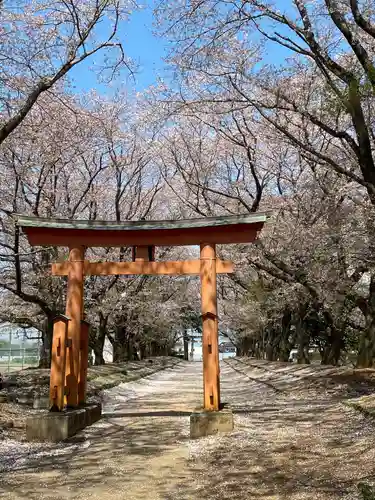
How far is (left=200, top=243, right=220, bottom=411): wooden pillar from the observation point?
31.0 ft

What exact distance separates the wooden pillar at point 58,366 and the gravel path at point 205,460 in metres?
0.80

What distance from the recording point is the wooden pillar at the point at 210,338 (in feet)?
31.0

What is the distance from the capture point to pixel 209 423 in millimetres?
9047

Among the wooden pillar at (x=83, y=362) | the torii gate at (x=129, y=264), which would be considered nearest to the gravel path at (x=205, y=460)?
the wooden pillar at (x=83, y=362)

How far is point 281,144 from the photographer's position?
1803cm

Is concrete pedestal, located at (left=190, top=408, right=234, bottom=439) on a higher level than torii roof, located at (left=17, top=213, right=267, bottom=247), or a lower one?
lower

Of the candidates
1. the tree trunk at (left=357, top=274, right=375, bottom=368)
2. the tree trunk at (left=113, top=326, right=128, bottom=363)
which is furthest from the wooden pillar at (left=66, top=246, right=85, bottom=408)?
the tree trunk at (left=113, top=326, right=128, bottom=363)

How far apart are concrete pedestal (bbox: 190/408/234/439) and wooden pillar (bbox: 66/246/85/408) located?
2724mm

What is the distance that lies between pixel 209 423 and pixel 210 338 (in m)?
1.57

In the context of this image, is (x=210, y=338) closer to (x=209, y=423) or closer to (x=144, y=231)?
(x=209, y=423)

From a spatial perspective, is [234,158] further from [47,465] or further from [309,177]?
[47,465]

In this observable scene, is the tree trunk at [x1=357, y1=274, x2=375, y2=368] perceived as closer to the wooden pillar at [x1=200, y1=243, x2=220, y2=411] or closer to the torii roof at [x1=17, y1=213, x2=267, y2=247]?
the torii roof at [x1=17, y1=213, x2=267, y2=247]

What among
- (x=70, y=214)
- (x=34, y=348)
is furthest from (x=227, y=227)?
(x=34, y=348)

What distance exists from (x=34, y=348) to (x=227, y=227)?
102 feet
